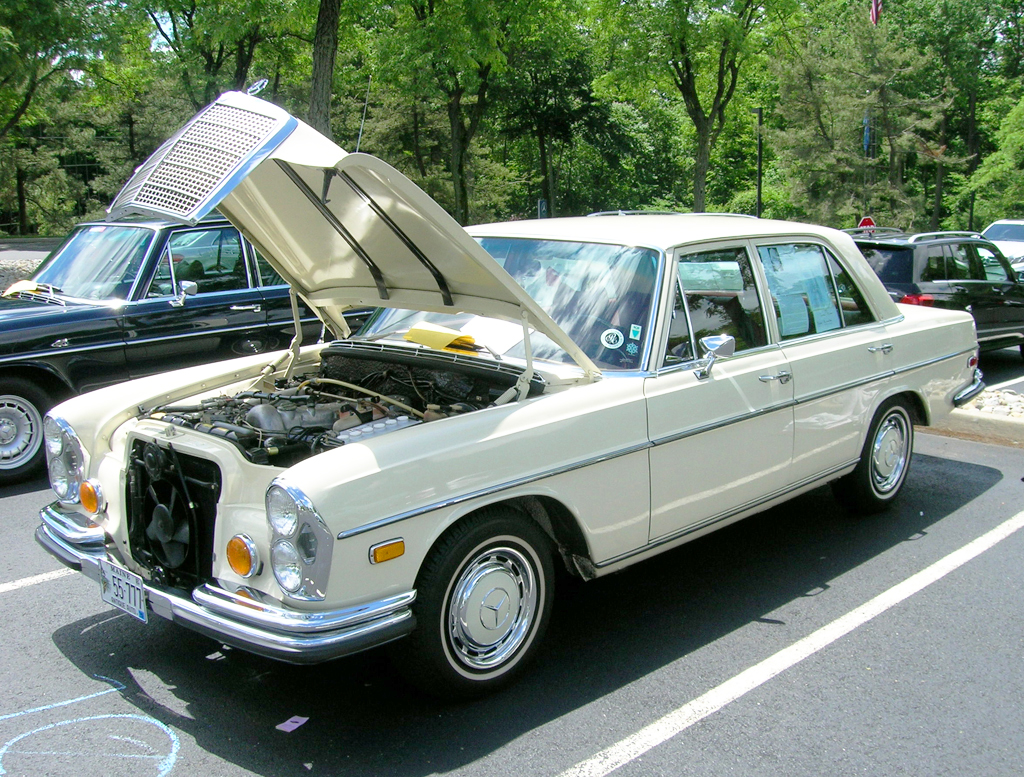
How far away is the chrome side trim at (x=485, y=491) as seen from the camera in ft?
9.81

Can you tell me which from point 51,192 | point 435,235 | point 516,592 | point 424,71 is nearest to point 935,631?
point 516,592

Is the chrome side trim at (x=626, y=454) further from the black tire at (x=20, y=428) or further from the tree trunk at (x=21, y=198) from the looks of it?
the tree trunk at (x=21, y=198)

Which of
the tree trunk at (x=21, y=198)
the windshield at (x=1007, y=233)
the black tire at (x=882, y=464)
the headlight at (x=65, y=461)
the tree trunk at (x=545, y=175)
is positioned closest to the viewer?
the headlight at (x=65, y=461)

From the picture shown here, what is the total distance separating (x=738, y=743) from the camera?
3221 mm

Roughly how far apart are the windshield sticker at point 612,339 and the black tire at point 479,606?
0.94 m

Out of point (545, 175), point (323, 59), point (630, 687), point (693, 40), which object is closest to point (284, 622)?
point (630, 687)

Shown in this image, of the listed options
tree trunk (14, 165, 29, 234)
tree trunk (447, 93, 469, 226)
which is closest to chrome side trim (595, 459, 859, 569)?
tree trunk (447, 93, 469, 226)

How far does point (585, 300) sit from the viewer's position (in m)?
4.18

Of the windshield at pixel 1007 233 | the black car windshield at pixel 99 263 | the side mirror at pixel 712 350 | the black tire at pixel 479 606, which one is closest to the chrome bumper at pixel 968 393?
the side mirror at pixel 712 350

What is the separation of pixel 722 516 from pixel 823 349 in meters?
1.20

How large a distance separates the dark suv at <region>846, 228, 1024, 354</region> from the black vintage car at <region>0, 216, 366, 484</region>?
6185mm

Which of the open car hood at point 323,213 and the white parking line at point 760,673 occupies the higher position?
the open car hood at point 323,213

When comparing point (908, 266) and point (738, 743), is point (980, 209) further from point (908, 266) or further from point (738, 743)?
point (738, 743)

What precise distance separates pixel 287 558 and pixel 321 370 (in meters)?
1.79
